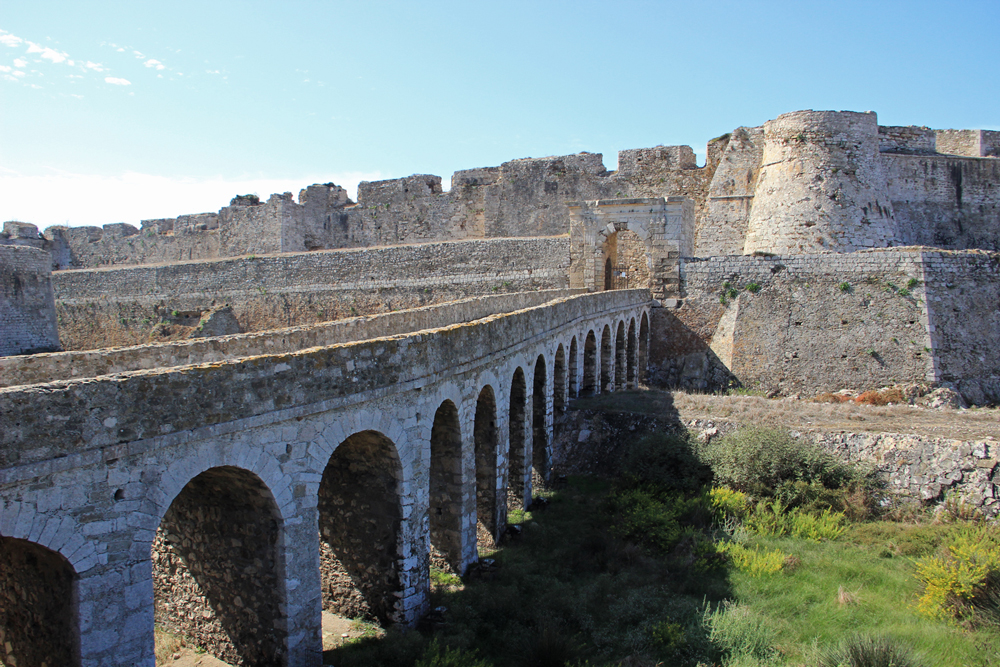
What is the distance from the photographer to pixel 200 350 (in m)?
8.01

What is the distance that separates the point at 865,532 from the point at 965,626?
7.59 ft

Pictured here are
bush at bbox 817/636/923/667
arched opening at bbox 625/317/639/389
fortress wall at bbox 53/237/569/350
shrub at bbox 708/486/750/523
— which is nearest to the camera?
bush at bbox 817/636/923/667

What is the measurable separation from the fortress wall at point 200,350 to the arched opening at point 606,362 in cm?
603

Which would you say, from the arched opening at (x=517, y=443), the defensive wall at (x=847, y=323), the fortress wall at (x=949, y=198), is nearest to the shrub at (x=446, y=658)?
the arched opening at (x=517, y=443)

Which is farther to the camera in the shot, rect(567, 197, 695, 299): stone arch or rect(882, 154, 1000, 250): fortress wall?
rect(882, 154, 1000, 250): fortress wall

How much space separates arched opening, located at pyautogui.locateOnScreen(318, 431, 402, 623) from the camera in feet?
24.0

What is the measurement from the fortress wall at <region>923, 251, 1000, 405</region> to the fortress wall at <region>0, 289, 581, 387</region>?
13133 millimetres

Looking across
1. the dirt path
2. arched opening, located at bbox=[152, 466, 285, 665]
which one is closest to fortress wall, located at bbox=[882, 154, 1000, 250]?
the dirt path

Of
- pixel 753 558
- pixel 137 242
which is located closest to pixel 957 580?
pixel 753 558

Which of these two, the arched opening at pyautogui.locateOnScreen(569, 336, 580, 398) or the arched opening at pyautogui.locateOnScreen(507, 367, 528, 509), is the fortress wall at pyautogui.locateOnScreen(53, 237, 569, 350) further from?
the arched opening at pyautogui.locateOnScreen(507, 367, 528, 509)

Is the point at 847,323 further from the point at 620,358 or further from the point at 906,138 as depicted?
the point at 906,138

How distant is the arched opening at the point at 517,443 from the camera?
1116cm

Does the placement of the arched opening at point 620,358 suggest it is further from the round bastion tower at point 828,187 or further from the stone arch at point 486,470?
the stone arch at point 486,470

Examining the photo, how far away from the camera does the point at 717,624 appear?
7230 millimetres
